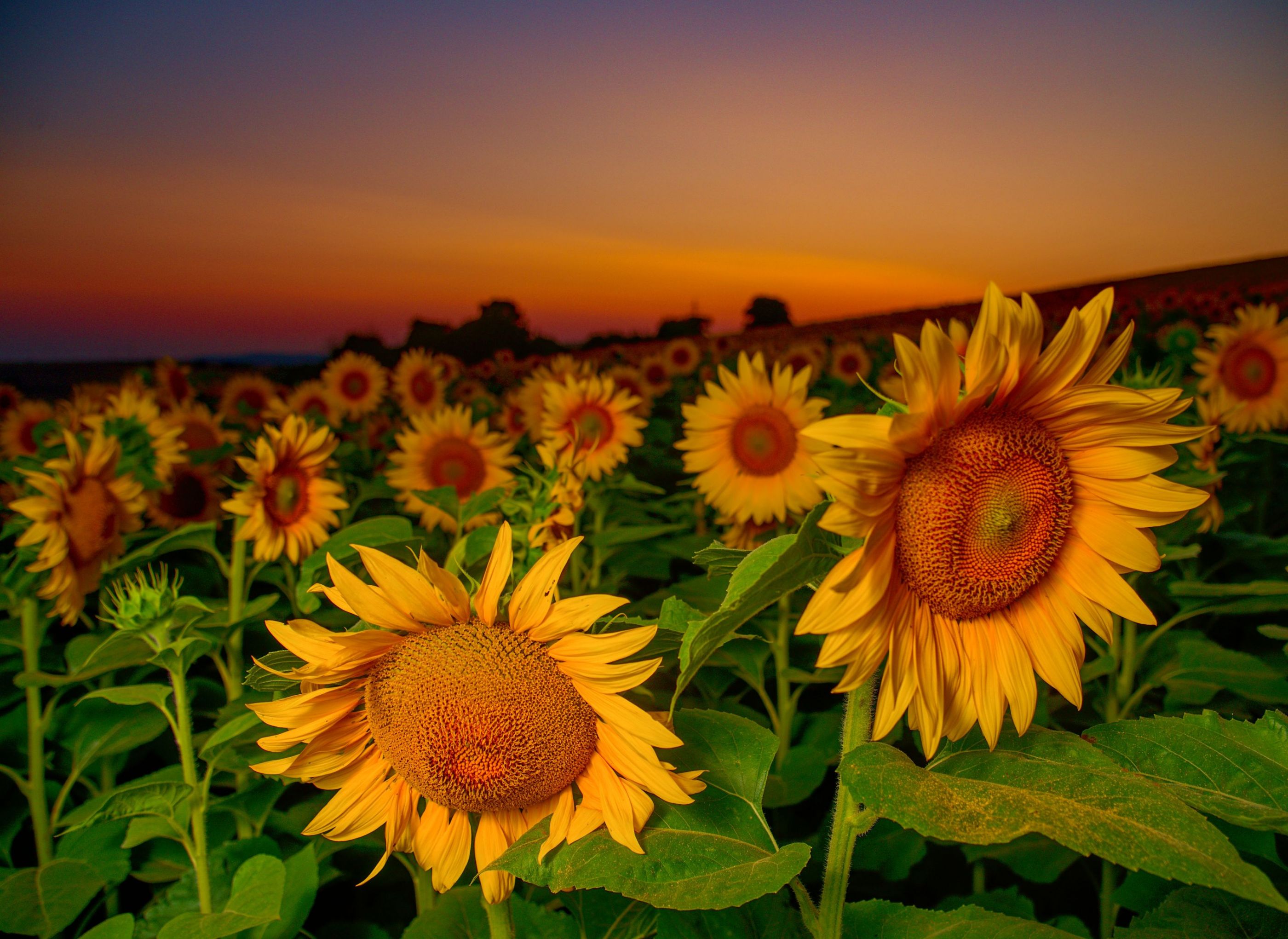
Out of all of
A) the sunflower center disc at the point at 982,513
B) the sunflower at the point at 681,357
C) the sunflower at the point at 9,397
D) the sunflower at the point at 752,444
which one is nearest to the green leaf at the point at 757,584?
the sunflower center disc at the point at 982,513

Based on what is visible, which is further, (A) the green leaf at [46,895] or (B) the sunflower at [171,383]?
(B) the sunflower at [171,383]

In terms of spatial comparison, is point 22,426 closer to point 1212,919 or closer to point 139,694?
point 139,694

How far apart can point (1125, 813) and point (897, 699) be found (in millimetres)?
210

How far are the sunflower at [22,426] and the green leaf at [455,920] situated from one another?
157 inches

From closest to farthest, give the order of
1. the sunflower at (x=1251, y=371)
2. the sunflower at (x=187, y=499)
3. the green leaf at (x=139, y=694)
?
the green leaf at (x=139, y=694), the sunflower at (x=187, y=499), the sunflower at (x=1251, y=371)

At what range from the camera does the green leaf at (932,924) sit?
35.6 inches

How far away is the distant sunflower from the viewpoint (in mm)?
7336

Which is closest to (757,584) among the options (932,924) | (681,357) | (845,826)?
(845,826)

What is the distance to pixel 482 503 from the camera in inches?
65.6

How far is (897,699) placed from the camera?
2.73 feet

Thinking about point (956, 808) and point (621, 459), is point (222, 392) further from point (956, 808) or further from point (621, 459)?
point (956, 808)

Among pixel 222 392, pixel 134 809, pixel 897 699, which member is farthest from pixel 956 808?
pixel 222 392

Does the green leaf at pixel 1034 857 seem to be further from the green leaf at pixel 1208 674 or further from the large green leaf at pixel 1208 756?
the large green leaf at pixel 1208 756

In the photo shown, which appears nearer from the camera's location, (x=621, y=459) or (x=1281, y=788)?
(x=1281, y=788)
